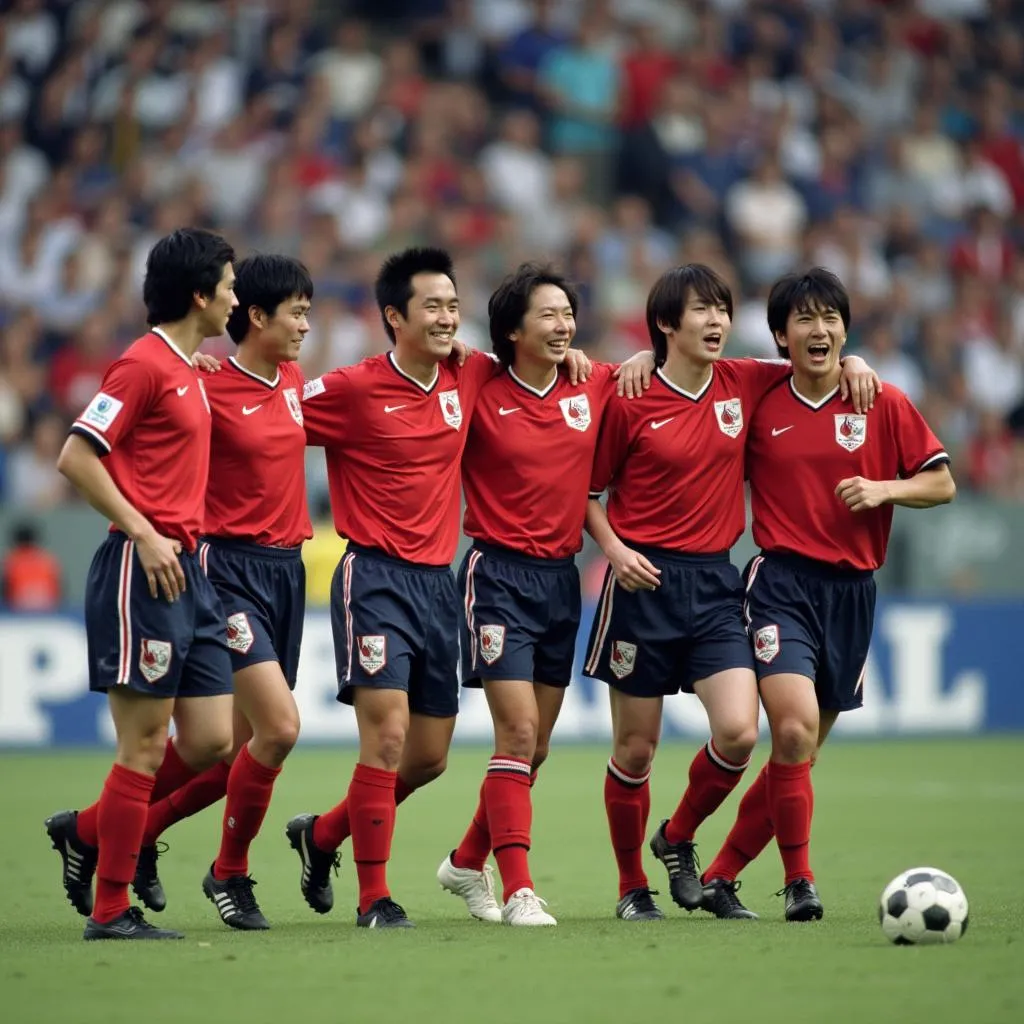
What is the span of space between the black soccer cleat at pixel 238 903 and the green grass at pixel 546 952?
0.38ft

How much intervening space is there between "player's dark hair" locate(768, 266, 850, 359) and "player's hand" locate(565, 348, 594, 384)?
2.51ft

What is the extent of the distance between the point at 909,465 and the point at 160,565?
9.95 ft

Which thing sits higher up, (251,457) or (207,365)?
(207,365)

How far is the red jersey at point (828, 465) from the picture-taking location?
776 cm

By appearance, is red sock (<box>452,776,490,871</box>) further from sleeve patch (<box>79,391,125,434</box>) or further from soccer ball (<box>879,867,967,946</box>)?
sleeve patch (<box>79,391,125,434</box>)

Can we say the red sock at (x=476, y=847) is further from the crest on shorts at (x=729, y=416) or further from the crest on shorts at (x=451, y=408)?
the crest on shorts at (x=729, y=416)

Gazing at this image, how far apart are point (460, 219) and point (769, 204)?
322 cm

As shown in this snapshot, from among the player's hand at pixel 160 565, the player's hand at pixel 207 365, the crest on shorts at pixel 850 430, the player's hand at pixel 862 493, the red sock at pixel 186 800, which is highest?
the player's hand at pixel 207 365

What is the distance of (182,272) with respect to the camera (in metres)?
6.98

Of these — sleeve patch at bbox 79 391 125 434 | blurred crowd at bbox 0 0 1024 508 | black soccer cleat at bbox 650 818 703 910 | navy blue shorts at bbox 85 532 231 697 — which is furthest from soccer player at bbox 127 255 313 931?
blurred crowd at bbox 0 0 1024 508

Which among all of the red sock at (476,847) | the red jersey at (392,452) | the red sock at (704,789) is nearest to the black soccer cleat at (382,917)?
the red sock at (476,847)

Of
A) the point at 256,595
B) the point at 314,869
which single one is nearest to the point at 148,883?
the point at 314,869

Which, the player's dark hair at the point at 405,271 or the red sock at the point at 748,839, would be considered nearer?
the player's dark hair at the point at 405,271

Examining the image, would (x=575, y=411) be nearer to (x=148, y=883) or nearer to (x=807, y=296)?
(x=807, y=296)
